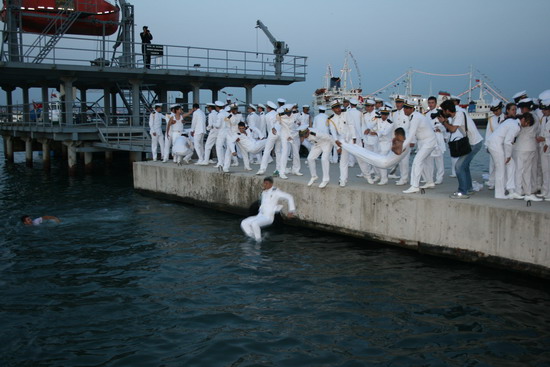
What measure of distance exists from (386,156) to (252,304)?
17.7 feet

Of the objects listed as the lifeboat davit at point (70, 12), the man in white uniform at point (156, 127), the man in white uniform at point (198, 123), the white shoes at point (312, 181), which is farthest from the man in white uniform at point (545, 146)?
the lifeboat davit at point (70, 12)

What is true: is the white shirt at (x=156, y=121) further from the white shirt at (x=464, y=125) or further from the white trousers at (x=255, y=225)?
the white shirt at (x=464, y=125)

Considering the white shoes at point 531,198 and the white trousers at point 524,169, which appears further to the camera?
the white trousers at point 524,169

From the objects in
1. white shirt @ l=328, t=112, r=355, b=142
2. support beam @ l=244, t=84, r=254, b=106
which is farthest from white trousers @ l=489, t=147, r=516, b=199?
support beam @ l=244, t=84, r=254, b=106

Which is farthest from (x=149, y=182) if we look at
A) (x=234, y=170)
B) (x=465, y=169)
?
(x=465, y=169)

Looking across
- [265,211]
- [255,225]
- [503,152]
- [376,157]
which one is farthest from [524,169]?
[255,225]

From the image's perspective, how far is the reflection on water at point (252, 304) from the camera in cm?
752

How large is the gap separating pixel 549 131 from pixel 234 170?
10.2m

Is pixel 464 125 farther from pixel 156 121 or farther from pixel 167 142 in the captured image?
pixel 156 121

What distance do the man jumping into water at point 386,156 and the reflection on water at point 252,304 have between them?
2062mm

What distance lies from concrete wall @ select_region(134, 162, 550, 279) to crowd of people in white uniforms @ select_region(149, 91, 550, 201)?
48cm

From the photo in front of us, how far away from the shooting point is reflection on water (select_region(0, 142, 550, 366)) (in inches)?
296

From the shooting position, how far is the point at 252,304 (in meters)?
9.30

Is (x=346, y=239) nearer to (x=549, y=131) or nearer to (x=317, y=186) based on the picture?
(x=317, y=186)
